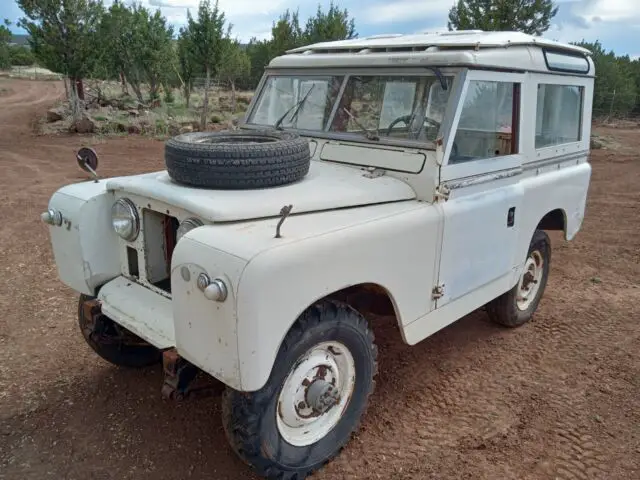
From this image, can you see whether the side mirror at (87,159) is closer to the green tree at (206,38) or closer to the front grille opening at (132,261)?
the front grille opening at (132,261)

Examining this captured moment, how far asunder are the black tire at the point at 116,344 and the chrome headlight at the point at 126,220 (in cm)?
60

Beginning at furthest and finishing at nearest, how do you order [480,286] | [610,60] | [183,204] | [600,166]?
[610,60]
[600,166]
[480,286]
[183,204]

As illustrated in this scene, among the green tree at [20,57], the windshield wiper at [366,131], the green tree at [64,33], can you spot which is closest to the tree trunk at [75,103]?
the green tree at [64,33]

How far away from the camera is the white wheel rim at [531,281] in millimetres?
4844

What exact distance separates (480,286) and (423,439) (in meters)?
1.16

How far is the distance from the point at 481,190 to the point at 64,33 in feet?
58.7

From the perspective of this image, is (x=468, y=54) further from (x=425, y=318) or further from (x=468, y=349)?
(x=468, y=349)

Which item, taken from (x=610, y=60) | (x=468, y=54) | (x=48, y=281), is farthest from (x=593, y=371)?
(x=610, y=60)

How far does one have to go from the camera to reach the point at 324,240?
2.59 meters

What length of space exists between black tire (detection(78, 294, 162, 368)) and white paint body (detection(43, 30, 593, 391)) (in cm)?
31

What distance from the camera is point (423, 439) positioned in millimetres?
3320

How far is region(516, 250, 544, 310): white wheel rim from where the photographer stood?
4.84 meters

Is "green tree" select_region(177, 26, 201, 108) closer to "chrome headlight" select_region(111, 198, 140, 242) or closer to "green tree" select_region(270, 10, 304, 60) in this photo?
"green tree" select_region(270, 10, 304, 60)

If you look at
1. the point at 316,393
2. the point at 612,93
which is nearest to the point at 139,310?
the point at 316,393
